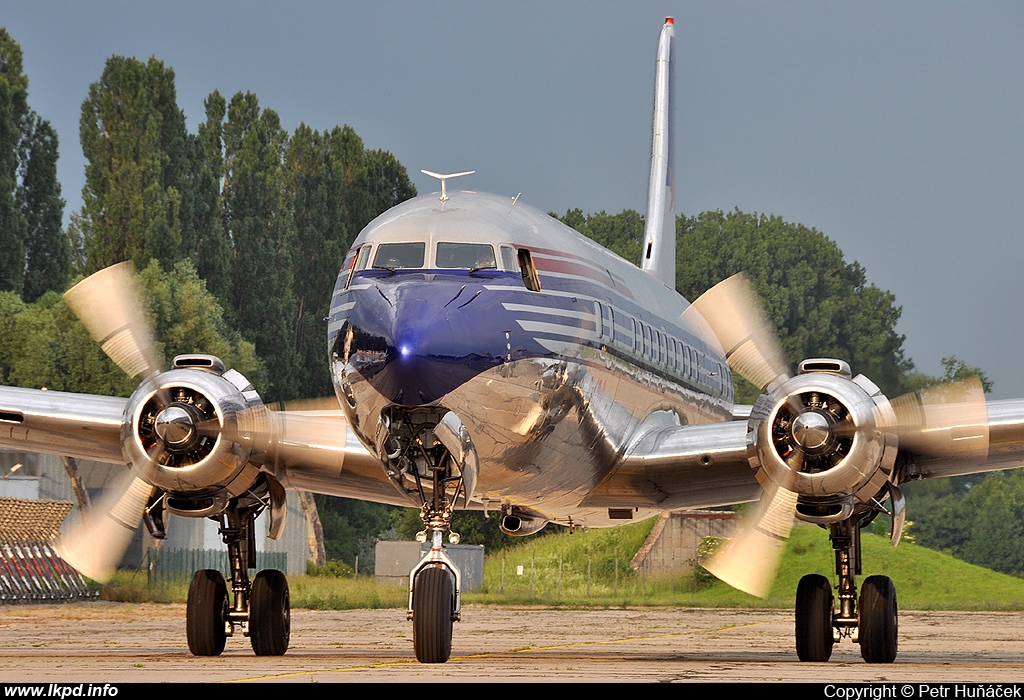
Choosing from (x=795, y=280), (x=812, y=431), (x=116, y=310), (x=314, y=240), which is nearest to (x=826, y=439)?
(x=812, y=431)

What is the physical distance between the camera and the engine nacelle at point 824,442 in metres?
12.5

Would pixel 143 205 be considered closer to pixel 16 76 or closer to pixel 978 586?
pixel 16 76

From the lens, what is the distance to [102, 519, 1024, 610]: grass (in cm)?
3803

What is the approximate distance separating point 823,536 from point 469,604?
1241cm

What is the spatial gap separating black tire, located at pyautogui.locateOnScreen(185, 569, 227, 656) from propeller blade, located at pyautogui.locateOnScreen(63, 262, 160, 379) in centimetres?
230

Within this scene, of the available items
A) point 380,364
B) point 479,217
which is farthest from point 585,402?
point 380,364

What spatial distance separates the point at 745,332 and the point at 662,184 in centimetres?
1018

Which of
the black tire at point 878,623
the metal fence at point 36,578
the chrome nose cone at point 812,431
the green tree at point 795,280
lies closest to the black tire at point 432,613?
the chrome nose cone at point 812,431

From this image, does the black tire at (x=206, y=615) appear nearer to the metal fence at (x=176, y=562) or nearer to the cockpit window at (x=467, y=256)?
the cockpit window at (x=467, y=256)

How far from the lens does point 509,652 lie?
1467 cm

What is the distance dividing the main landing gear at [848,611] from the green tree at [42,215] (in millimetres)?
42969

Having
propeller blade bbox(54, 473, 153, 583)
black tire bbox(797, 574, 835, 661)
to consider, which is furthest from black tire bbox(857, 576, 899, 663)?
propeller blade bbox(54, 473, 153, 583)

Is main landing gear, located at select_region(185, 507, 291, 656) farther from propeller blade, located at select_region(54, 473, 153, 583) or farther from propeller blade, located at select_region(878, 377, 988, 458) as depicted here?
propeller blade, located at select_region(878, 377, 988, 458)

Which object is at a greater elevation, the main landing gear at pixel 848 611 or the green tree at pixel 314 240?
the green tree at pixel 314 240
